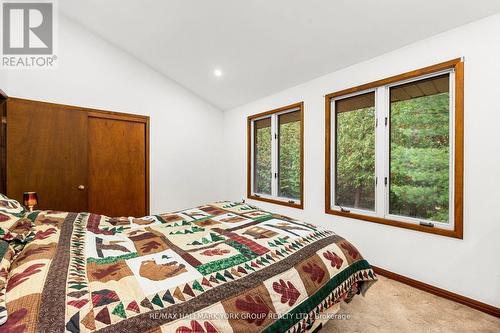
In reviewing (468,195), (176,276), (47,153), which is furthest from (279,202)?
(47,153)

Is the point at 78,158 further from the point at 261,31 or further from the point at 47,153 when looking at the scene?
the point at 261,31

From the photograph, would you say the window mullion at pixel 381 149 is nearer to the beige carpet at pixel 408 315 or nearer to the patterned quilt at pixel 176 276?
the beige carpet at pixel 408 315

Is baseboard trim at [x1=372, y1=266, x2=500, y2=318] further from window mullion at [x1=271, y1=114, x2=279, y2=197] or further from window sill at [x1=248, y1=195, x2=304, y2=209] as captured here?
window mullion at [x1=271, y1=114, x2=279, y2=197]

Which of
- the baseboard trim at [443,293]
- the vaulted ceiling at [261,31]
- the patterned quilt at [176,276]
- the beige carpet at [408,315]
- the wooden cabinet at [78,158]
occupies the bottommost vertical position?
the beige carpet at [408,315]

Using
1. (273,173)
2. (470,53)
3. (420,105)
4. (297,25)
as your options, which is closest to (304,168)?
(273,173)

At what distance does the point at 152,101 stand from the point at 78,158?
1332mm

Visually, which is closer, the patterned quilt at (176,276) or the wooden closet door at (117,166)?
the patterned quilt at (176,276)

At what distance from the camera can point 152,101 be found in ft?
12.3

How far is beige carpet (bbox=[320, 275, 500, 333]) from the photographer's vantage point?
1.67 m

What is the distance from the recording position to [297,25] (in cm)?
231

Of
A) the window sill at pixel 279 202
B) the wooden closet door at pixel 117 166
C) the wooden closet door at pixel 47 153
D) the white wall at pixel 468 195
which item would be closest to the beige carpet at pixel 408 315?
the white wall at pixel 468 195

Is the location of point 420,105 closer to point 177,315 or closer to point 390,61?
point 390,61

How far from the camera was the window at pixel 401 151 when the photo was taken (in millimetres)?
2053

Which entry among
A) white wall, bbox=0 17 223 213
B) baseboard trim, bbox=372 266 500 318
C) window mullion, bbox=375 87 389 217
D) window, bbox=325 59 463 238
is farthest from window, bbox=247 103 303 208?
baseboard trim, bbox=372 266 500 318
